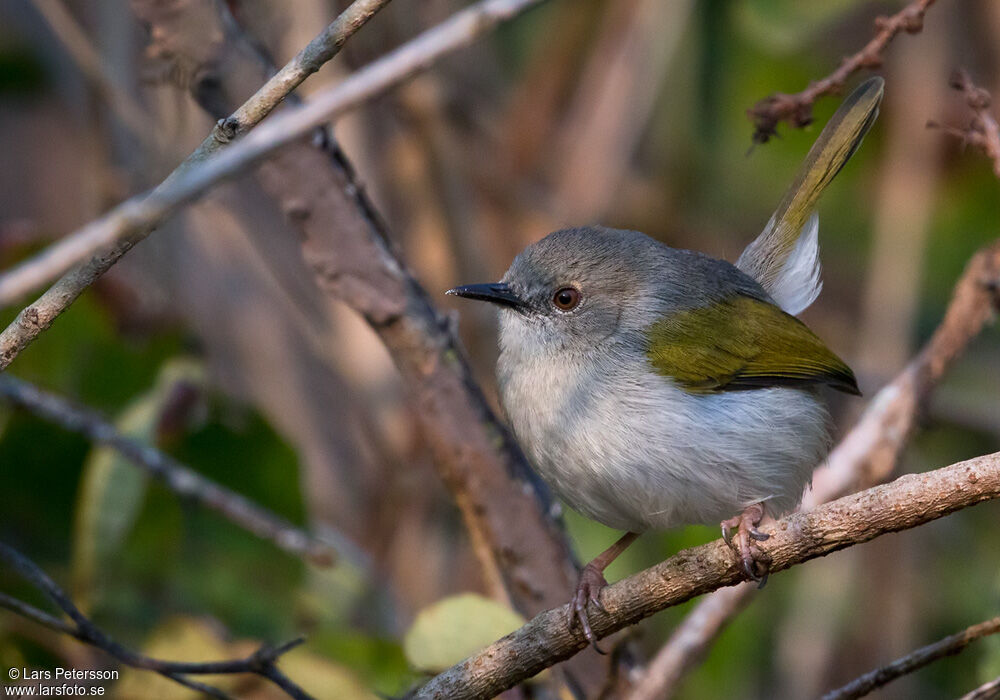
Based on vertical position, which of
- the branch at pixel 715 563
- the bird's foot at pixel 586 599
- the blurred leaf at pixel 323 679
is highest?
the blurred leaf at pixel 323 679

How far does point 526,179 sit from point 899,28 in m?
3.04

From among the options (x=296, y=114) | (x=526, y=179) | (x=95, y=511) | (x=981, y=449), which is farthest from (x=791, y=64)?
(x=296, y=114)

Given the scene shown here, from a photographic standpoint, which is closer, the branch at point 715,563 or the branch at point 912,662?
the branch at point 715,563

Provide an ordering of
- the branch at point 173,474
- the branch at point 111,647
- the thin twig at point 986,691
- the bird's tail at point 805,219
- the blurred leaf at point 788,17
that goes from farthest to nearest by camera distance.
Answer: the blurred leaf at point 788,17 < the bird's tail at point 805,219 < the branch at point 173,474 < the branch at point 111,647 < the thin twig at point 986,691

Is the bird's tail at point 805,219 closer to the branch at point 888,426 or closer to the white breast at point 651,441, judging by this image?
the branch at point 888,426

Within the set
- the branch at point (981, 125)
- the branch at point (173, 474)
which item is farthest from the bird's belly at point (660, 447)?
the branch at point (173, 474)

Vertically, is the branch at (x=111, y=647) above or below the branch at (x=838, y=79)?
below

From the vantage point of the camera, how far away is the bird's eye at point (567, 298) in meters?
3.07

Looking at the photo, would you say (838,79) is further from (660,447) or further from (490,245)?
(490,245)

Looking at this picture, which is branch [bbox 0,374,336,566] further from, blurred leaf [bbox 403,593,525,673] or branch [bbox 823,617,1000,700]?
branch [bbox 823,617,1000,700]

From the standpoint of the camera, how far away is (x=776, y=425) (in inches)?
110

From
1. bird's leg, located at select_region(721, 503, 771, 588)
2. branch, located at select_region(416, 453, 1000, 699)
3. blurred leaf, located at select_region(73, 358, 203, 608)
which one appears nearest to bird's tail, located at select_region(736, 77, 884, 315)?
bird's leg, located at select_region(721, 503, 771, 588)

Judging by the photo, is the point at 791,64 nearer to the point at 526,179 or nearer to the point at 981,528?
the point at 526,179

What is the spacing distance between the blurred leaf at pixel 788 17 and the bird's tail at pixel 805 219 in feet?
1.92
